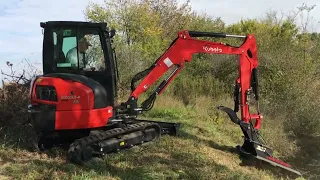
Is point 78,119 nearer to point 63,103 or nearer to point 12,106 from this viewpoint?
point 63,103

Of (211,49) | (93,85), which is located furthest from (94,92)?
(211,49)

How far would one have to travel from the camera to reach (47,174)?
19.6 feet

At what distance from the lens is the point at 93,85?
23.7 feet

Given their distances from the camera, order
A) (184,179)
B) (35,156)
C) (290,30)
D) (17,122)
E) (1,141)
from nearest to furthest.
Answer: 1. (184,179)
2. (35,156)
3. (1,141)
4. (17,122)
5. (290,30)

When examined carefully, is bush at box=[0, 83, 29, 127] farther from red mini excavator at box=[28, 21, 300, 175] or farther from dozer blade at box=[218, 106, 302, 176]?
dozer blade at box=[218, 106, 302, 176]

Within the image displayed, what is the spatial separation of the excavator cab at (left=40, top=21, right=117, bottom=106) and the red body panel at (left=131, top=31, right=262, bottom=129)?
Result: 1.03 m

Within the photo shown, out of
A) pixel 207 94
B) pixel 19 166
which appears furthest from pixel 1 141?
pixel 207 94

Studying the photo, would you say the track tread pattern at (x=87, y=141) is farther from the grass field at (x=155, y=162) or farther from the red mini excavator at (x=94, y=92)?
the grass field at (x=155, y=162)

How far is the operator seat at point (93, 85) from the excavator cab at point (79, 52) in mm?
31

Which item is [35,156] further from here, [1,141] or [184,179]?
[184,179]

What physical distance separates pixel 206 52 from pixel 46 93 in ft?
11.3

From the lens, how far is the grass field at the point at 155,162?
6.23 m

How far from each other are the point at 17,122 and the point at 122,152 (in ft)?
8.70

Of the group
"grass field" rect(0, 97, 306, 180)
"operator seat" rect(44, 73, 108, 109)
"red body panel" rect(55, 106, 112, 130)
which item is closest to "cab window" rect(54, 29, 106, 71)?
"operator seat" rect(44, 73, 108, 109)
